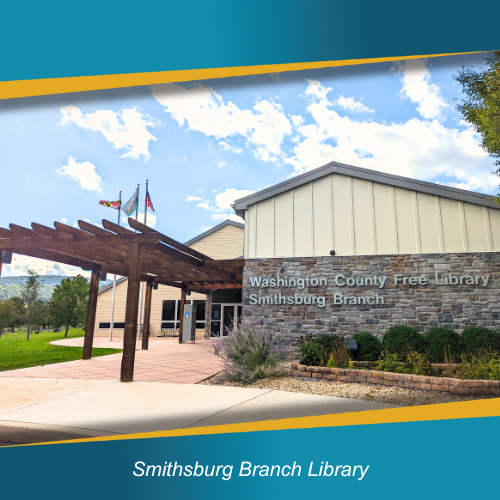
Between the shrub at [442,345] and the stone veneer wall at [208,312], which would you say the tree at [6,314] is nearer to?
the stone veneer wall at [208,312]

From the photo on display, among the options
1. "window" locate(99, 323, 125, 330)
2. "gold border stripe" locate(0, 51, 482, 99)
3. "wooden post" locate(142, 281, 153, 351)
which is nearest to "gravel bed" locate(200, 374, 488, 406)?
"gold border stripe" locate(0, 51, 482, 99)

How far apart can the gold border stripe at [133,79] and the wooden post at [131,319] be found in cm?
471

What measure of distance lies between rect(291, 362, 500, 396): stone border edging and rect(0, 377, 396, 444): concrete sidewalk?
135 cm

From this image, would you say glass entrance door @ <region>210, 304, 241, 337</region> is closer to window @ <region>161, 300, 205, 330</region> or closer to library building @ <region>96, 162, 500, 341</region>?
window @ <region>161, 300, 205, 330</region>

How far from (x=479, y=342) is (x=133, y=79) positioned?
27.3 feet

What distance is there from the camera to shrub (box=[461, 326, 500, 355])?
308 inches

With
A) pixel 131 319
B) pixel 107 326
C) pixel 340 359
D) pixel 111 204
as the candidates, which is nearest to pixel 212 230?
pixel 111 204

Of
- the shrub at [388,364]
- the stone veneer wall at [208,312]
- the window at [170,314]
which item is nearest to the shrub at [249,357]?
the shrub at [388,364]

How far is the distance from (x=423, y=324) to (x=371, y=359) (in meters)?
2.40

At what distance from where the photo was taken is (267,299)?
10.9 meters

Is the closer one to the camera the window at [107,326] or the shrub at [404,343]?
the shrub at [404,343]

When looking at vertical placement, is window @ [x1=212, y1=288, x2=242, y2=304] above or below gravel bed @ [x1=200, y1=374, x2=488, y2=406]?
above

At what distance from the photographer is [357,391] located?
20.9 ft

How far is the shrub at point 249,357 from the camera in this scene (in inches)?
299
